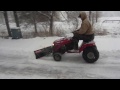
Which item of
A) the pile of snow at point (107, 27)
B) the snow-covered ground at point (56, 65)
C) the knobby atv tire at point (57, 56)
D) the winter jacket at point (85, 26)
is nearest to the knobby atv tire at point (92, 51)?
the snow-covered ground at point (56, 65)

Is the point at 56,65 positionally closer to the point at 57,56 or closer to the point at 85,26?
the point at 57,56

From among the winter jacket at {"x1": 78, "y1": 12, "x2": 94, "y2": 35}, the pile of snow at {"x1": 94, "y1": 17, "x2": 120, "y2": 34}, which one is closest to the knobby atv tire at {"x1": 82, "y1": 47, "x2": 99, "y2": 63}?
the winter jacket at {"x1": 78, "y1": 12, "x2": 94, "y2": 35}

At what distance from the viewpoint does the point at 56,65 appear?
636cm

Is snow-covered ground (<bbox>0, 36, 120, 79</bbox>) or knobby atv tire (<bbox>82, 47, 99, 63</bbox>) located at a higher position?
knobby atv tire (<bbox>82, 47, 99, 63</bbox>)

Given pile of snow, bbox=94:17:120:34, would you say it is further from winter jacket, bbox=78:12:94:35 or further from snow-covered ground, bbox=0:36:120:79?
winter jacket, bbox=78:12:94:35

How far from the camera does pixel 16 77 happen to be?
5590 millimetres

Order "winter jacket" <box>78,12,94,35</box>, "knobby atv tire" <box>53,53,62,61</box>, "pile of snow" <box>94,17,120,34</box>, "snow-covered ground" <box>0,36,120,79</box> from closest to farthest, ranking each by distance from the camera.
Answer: "snow-covered ground" <box>0,36,120,79</box> < "winter jacket" <box>78,12,94,35</box> < "knobby atv tire" <box>53,53,62,61</box> < "pile of snow" <box>94,17,120,34</box>

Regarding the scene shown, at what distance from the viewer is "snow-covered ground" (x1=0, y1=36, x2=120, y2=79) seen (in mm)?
5637

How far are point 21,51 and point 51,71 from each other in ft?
8.18

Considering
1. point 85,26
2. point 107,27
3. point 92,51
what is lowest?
point 107,27

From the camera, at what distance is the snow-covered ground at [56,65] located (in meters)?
5.64

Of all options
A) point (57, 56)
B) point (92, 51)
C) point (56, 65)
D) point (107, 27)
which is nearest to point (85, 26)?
point (92, 51)

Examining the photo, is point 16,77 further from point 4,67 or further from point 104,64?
point 104,64

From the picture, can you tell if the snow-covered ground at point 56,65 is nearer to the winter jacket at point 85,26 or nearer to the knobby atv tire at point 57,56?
the knobby atv tire at point 57,56
